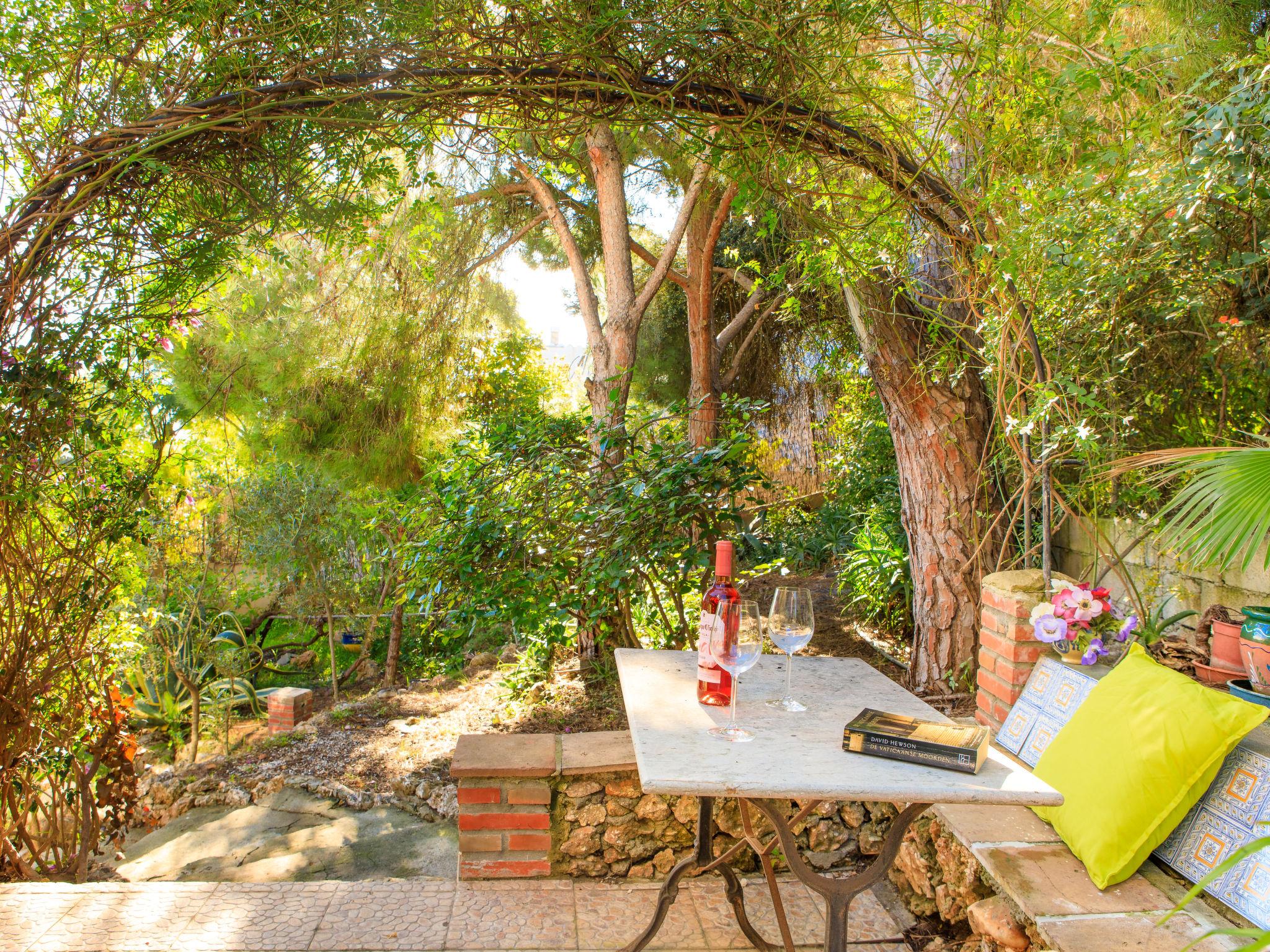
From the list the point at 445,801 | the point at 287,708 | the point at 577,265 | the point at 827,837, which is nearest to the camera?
the point at 827,837

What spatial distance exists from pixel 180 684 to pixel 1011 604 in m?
5.96

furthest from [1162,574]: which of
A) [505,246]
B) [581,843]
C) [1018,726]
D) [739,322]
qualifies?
[505,246]

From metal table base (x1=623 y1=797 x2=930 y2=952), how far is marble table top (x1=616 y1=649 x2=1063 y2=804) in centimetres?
9

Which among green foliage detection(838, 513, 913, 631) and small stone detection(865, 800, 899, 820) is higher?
green foliage detection(838, 513, 913, 631)

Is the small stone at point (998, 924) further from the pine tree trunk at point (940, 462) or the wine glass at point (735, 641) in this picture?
the pine tree trunk at point (940, 462)

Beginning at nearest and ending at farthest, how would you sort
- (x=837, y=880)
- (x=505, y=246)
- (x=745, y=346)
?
(x=837, y=880), (x=505, y=246), (x=745, y=346)

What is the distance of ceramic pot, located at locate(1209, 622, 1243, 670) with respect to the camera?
7.05 ft

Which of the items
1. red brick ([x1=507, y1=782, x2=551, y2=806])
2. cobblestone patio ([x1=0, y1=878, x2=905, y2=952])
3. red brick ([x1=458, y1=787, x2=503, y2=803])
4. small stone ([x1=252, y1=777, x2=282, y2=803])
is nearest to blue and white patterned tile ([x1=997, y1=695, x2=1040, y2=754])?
cobblestone patio ([x1=0, y1=878, x2=905, y2=952])

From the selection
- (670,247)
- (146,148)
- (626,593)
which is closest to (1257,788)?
(626,593)

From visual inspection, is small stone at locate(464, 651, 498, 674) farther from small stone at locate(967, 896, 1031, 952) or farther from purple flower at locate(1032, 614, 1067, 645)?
small stone at locate(967, 896, 1031, 952)

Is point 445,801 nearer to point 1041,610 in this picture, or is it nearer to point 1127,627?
point 1041,610

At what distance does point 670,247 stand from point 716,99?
9.59 feet

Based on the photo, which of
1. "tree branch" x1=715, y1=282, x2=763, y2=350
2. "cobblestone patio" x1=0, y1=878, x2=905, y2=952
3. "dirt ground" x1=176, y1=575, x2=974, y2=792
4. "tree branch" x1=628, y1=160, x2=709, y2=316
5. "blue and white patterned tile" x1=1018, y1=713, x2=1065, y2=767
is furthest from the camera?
"tree branch" x1=715, y1=282, x2=763, y2=350

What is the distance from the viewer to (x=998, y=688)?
2652mm
